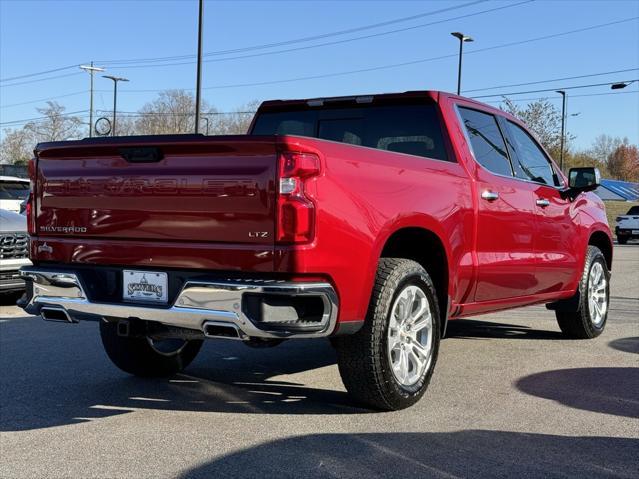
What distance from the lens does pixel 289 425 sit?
4.36m

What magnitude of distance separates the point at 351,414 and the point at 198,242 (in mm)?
1378

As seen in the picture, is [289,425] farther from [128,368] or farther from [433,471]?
[128,368]

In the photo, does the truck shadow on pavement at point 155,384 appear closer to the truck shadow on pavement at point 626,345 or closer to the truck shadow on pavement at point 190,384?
the truck shadow on pavement at point 190,384

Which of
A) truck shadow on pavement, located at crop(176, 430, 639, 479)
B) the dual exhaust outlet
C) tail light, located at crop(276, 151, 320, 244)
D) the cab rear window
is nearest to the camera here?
truck shadow on pavement, located at crop(176, 430, 639, 479)

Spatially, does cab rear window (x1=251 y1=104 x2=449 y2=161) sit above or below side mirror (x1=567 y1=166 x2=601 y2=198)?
above

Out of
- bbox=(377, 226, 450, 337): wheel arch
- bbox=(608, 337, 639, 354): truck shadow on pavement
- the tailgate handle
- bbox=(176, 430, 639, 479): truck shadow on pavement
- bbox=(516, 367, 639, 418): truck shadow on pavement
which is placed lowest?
bbox=(176, 430, 639, 479): truck shadow on pavement

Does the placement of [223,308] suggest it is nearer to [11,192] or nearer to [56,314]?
[56,314]

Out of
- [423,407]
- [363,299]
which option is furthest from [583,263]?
[363,299]

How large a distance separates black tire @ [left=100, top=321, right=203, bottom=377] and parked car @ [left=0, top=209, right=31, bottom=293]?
3.86 meters

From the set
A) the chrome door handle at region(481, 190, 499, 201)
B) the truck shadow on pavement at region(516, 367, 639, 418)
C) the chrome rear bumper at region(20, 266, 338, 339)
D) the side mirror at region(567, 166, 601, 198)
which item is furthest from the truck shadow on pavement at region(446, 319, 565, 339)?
the chrome rear bumper at region(20, 266, 338, 339)

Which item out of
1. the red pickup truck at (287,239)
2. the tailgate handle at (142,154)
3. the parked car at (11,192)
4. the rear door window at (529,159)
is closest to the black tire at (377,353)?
the red pickup truck at (287,239)

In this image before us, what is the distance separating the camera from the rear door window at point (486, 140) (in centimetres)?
577

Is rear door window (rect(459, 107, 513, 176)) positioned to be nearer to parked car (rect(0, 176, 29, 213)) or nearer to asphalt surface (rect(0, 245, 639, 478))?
asphalt surface (rect(0, 245, 639, 478))

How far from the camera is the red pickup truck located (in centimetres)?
396
